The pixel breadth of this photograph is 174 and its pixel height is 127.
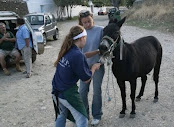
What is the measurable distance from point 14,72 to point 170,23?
14.1 metres

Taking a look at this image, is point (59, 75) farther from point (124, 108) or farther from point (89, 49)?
point (124, 108)

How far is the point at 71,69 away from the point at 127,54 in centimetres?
159

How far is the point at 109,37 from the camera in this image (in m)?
3.60

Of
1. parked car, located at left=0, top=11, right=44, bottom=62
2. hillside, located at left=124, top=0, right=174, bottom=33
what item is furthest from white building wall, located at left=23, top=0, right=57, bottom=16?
parked car, located at left=0, top=11, right=44, bottom=62

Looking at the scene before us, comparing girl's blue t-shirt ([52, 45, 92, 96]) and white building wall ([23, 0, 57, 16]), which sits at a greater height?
white building wall ([23, 0, 57, 16])

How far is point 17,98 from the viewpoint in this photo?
578 cm

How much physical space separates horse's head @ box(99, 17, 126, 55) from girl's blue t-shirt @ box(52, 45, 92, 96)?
0.68 metres

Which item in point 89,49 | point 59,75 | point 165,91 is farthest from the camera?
point 165,91

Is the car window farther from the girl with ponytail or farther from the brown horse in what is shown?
the girl with ponytail

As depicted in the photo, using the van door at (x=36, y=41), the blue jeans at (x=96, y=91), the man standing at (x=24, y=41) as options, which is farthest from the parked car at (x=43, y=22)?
the blue jeans at (x=96, y=91)

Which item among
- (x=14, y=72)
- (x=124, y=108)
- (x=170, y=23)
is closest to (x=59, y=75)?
(x=124, y=108)

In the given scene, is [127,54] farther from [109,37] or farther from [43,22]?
[43,22]

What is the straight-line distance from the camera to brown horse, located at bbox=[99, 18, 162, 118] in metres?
3.65

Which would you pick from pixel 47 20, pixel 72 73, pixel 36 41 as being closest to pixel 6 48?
pixel 36 41
